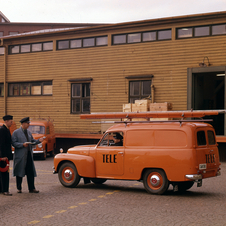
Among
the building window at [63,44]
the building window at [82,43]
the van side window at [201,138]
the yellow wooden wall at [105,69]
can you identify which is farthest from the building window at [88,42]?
the van side window at [201,138]

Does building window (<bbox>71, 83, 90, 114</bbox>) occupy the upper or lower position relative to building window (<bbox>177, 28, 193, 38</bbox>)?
lower

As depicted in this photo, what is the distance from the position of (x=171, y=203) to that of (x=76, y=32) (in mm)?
17343

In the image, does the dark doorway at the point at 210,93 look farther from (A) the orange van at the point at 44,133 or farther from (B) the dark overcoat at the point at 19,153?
(B) the dark overcoat at the point at 19,153

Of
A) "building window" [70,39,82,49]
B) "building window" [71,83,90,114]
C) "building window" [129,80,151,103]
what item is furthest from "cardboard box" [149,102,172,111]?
"building window" [70,39,82,49]

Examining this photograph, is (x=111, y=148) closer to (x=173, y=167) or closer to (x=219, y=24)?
(x=173, y=167)

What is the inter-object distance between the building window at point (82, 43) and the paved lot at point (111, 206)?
45.3 ft

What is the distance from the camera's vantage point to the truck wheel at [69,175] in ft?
33.9

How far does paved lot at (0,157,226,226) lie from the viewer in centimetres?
643

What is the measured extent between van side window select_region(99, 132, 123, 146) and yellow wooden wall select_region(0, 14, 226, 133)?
11005mm

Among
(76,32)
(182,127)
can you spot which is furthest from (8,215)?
(76,32)

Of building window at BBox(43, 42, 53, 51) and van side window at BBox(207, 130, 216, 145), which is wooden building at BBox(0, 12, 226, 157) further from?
van side window at BBox(207, 130, 216, 145)

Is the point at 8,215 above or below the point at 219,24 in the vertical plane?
below

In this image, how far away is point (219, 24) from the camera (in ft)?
64.2

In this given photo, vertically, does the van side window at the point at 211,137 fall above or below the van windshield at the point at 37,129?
above
